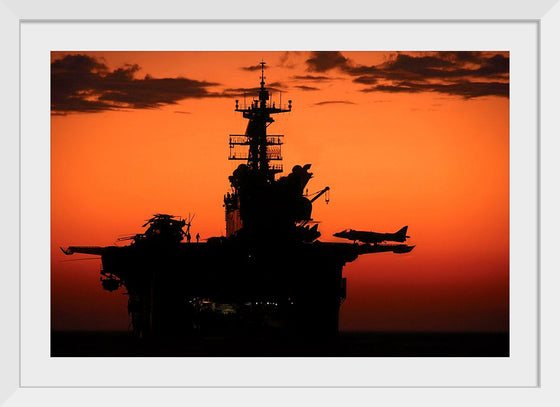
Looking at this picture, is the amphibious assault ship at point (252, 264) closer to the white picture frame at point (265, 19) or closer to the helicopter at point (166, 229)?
the helicopter at point (166, 229)

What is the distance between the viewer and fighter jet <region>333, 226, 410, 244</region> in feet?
81.9

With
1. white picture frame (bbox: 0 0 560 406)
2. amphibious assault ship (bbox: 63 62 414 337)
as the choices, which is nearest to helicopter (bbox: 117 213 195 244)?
amphibious assault ship (bbox: 63 62 414 337)

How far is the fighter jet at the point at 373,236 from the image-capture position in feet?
81.9

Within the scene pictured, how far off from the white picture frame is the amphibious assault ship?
520 inches

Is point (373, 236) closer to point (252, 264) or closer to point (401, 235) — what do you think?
point (401, 235)

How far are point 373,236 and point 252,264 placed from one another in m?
3.84

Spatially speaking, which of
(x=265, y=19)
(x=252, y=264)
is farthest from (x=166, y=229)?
(x=265, y=19)

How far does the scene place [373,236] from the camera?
25094 millimetres

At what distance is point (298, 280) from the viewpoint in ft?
83.3
